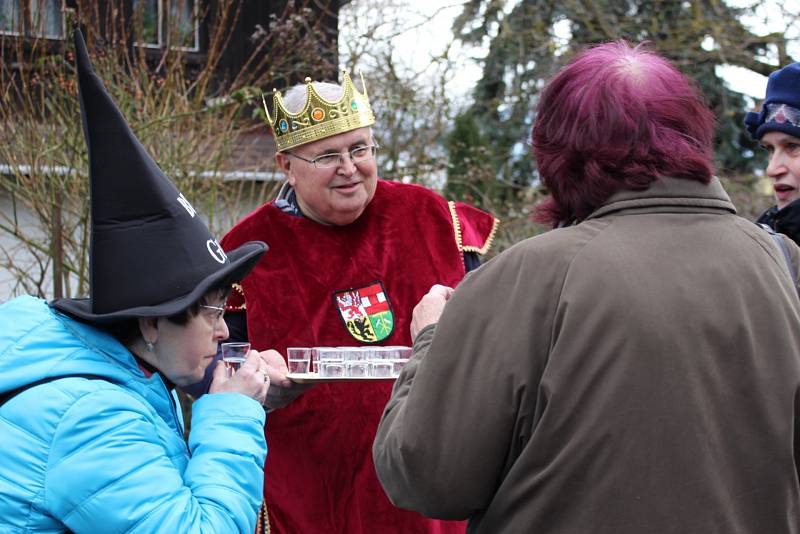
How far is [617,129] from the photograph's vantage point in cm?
184

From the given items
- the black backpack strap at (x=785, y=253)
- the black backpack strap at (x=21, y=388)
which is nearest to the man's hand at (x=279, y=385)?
the black backpack strap at (x=21, y=388)

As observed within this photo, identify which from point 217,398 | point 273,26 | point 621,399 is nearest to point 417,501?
point 621,399

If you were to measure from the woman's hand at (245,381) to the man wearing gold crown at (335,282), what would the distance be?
89 cm

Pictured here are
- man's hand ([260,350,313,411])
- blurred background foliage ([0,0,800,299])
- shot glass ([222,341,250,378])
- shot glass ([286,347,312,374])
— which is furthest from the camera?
blurred background foliage ([0,0,800,299])

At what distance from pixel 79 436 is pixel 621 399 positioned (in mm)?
1056

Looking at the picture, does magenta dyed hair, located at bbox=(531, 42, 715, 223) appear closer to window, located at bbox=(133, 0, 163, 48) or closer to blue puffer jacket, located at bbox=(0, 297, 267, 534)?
blue puffer jacket, located at bbox=(0, 297, 267, 534)

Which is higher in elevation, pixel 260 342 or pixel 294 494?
pixel 260 342

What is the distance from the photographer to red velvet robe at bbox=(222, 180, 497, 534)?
3.31 metres

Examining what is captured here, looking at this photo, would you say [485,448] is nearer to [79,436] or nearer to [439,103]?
[79,436]

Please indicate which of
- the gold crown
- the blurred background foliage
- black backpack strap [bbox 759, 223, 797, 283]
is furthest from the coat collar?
the blurred background foliage

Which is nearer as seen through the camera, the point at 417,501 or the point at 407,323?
the point at 417,501

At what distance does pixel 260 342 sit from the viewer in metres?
3.32

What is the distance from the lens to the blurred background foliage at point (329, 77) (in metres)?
6.22

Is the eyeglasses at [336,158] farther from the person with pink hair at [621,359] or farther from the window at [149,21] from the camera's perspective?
the window at [149,21]
